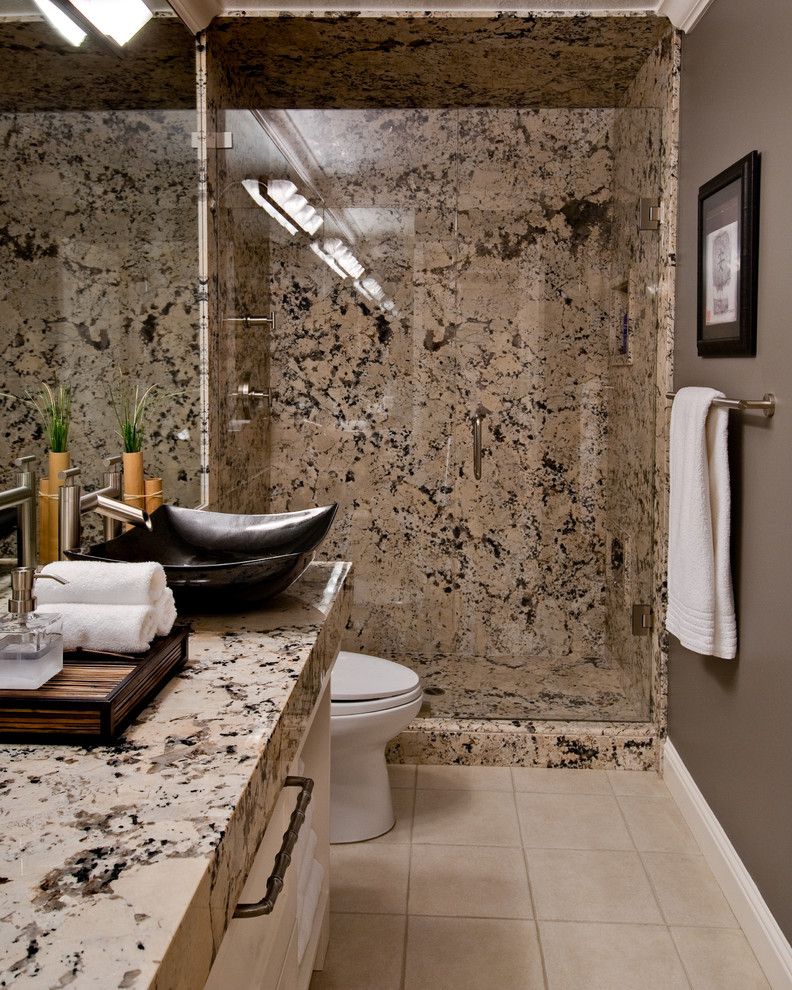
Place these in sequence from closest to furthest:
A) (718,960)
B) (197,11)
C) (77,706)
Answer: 1. (77,706)
2. (718,960)
3. (197,11)

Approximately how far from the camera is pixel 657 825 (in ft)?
9.00

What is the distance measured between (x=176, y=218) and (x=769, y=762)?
6.80 ft

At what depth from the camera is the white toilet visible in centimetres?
258

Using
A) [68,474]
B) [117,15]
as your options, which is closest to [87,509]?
[68,474]

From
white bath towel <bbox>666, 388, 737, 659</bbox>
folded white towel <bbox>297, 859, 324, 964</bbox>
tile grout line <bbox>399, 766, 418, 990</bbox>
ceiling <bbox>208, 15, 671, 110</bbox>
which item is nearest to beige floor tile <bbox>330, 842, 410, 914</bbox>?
tile grout line <bbox>399, 766, 418, 990</bbox>

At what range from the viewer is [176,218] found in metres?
2.67

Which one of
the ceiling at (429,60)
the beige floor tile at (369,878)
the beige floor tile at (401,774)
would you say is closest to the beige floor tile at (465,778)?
the beige floor tile at (401,774)

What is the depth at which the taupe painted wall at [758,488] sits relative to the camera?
203 centimetres

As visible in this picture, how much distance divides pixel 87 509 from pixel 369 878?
1271mm

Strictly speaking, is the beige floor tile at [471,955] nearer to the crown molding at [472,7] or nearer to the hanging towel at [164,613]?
the hanging towel at [164,613]

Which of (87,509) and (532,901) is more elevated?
(87,509)

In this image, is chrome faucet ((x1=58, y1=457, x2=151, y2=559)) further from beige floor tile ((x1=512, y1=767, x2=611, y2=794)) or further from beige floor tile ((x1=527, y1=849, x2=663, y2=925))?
beige floor tile ((x1=512, y1=767, x2=611, y2=794))

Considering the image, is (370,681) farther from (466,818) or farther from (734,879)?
(734,879)

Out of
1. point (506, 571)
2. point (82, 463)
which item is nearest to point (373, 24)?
point (82, 463)
